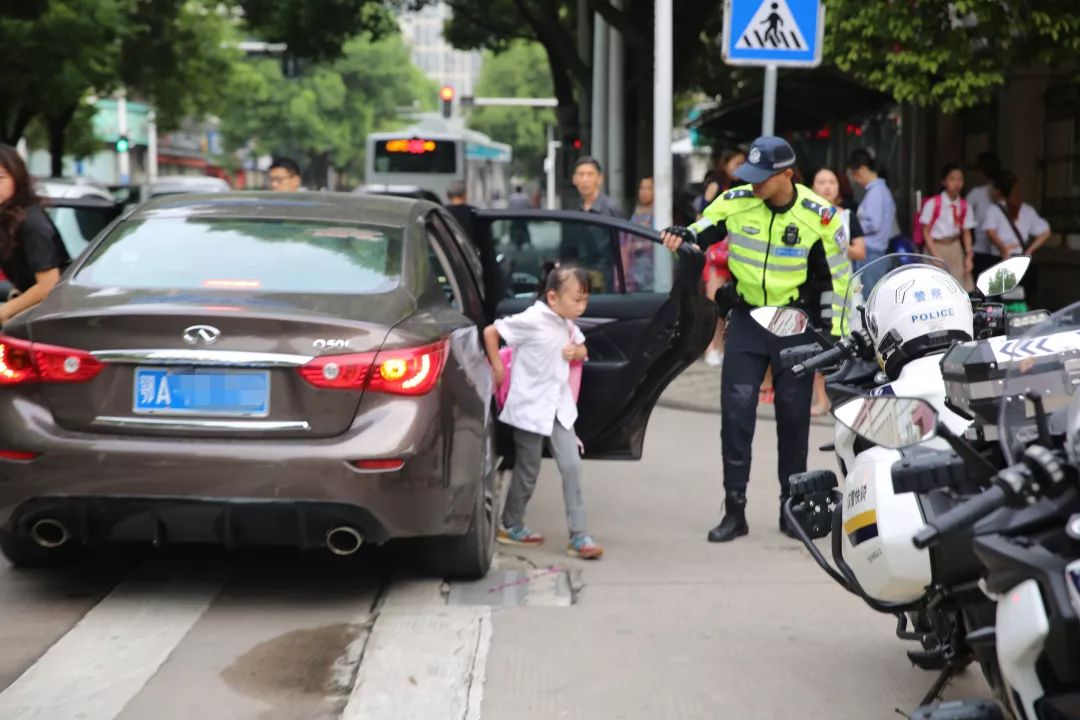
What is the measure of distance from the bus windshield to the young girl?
Answer: 37591 mm

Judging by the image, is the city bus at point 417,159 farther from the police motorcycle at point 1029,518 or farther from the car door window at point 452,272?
the police motorcycle at point 1029,518

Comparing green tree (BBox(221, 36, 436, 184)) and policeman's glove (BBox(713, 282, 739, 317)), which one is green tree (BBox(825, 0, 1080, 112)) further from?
green tree (BBox(221, 36, 436, 184))

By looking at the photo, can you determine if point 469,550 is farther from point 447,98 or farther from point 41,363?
point 447,98

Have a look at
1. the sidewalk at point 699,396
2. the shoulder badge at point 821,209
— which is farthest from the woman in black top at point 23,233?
the sidewalk at point 699,396

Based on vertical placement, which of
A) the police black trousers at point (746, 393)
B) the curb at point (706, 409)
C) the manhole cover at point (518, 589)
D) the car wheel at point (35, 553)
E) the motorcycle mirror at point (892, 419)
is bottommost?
the curb at point (706, 409)

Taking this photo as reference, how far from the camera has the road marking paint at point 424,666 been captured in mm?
4887

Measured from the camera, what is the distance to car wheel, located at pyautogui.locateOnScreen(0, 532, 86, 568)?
6.54 metres

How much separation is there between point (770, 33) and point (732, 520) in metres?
3.48

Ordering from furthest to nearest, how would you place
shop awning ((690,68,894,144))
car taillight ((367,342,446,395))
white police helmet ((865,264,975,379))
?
shop awning ((690,68,894,144)), car taillight ((367,342,446,395)), white police helmet ((865,264,975,379))

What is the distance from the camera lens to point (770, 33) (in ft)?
32.6

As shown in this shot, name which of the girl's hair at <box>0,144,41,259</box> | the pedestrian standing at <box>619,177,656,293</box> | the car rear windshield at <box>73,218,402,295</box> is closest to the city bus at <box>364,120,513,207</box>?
the pedestrian standing at <box>619,177,656,293</box>

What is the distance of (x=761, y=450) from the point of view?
33.6 ft

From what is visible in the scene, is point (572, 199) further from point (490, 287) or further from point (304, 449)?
point (304, 449)

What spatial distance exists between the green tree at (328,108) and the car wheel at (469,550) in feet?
252
